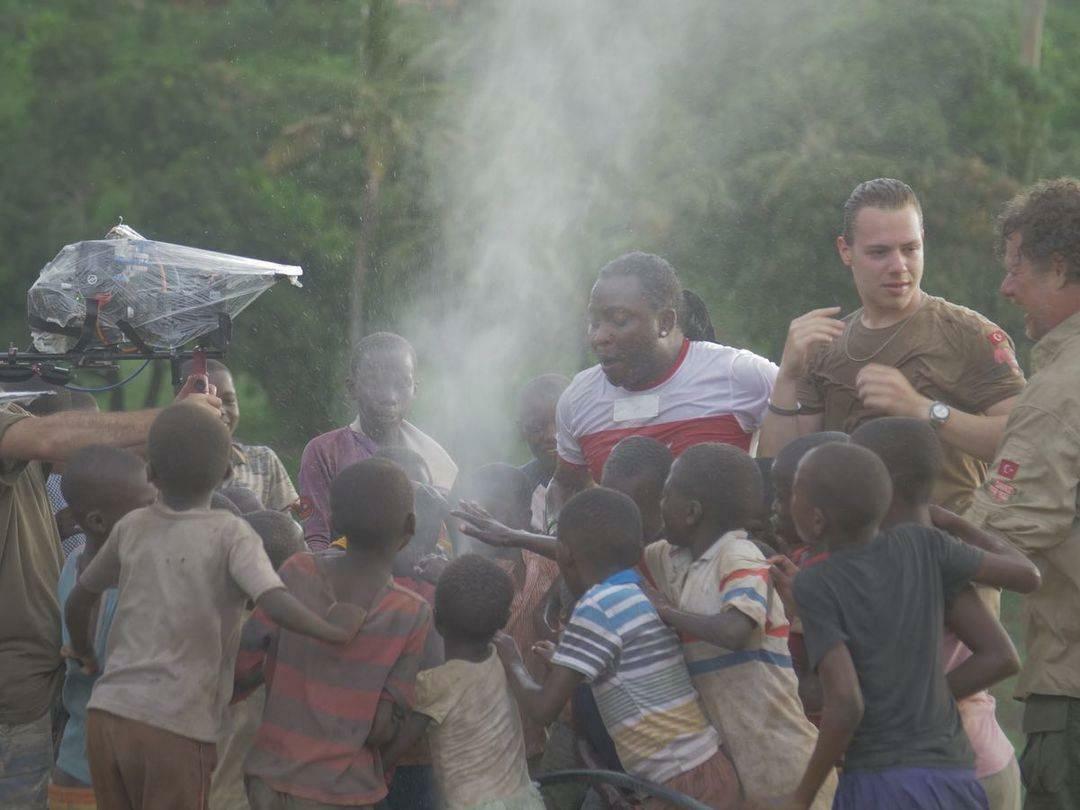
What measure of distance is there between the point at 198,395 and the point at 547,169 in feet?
31.6

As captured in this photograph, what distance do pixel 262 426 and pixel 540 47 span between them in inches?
290

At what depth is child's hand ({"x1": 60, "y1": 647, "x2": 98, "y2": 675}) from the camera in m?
4.71

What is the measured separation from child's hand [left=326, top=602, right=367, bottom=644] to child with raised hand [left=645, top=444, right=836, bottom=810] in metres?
0.86

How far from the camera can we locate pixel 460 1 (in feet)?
55.1

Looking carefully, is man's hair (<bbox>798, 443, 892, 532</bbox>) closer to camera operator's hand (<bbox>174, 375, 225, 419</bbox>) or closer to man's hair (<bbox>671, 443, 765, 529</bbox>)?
man's hair (<bbox>671, 443, 765, 529</bbox>)

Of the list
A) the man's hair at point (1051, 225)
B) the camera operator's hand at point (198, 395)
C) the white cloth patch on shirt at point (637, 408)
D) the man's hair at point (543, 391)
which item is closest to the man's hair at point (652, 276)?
the white cloth patch on shirt at point (637, 408)

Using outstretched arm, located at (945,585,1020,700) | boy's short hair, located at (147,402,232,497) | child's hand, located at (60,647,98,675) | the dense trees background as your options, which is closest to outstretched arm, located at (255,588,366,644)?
boy's short hair, located at (147,402,232,497)

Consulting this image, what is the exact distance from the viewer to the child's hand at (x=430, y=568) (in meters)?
5.07

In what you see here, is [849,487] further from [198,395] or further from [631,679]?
[198,395]

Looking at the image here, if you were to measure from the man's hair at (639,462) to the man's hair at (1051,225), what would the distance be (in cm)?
134

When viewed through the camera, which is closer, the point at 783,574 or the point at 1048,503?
the point at 783,574

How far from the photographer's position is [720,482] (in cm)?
432

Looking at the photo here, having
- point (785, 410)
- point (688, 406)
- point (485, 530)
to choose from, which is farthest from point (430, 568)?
point (785, 410)

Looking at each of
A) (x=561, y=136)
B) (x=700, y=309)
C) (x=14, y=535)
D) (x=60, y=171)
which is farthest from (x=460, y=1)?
(x=14, y=535)
